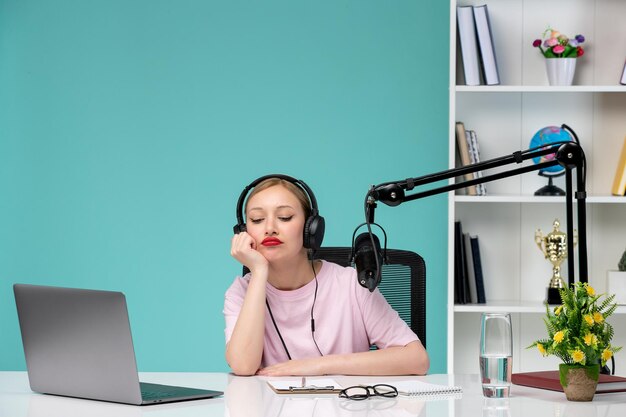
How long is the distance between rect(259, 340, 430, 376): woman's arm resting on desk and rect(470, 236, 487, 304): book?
49.4 inches

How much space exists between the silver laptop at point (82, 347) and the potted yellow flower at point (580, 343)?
26.2 inches

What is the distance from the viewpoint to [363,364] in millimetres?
1937

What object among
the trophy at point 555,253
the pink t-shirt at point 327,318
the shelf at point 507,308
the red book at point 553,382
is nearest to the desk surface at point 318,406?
the red book at point 553,382

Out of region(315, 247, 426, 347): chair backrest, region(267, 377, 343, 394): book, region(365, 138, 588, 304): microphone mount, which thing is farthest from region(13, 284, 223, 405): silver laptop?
region(315, 247, 426, 347): chair backrest

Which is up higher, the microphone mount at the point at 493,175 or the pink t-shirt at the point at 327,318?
the microphone mount at the point at 493,175

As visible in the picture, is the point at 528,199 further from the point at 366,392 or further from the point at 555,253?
the point at 366,392

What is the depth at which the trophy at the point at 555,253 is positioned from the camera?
3.22 metres

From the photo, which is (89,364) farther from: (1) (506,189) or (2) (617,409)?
(1) (506,189)

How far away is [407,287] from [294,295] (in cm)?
32

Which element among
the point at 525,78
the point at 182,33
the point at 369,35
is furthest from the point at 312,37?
the point at 525,78

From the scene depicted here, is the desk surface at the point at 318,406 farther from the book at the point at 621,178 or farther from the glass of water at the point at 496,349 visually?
the book at the point at 621,178

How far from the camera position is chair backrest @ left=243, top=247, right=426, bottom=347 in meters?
2.28

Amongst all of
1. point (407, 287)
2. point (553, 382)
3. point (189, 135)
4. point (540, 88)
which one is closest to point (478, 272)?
point (540, 88)

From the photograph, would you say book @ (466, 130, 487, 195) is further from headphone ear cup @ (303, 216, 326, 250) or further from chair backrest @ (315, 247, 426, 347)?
headphone ear cup @ (303, 216, 326, 250)
